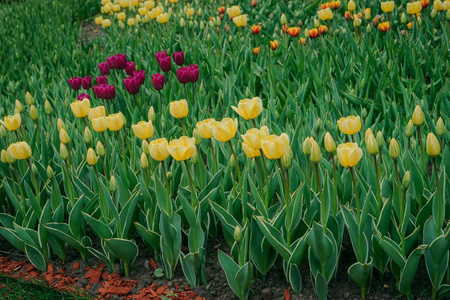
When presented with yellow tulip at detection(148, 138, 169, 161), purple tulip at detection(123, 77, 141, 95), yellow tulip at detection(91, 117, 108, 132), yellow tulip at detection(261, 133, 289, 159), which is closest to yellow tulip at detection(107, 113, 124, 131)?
yellow tulip at detection(91, 117, 108, 132)

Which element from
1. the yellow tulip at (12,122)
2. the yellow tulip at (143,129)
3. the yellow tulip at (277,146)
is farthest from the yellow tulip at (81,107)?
the yellow tulip at (277,146)

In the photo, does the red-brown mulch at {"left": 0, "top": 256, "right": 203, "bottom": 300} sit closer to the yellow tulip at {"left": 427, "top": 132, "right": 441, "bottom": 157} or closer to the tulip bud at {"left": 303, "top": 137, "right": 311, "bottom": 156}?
the tulip bud at {"left": 303, "top": 137, "right": 311, "bottom": 156}

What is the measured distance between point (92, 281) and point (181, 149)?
80 centimetres

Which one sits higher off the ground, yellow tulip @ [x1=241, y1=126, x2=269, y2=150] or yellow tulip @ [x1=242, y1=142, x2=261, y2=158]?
yellow tulip @ [x1=241, y1=126, x2=269, y2=150]

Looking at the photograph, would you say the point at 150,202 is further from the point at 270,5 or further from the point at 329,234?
the point at 270,5

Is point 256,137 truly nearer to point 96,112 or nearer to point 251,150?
point 251,150

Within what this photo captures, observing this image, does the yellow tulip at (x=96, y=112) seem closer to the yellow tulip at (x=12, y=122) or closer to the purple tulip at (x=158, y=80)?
the yellow tulip at (x=12, y=122)

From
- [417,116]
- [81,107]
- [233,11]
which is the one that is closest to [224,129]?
[417,116]

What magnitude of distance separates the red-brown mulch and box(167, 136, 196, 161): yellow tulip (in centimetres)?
60

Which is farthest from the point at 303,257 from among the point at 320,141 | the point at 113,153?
the point at 113,153

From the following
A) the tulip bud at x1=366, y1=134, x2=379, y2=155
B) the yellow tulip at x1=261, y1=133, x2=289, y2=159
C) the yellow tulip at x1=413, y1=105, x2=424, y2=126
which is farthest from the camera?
the yellow tulip at x1=413, y1=105, x2=424, y2=126

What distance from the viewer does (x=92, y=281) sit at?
96.3 inches

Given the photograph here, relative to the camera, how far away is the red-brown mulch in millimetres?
2322

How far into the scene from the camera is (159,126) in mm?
3221
